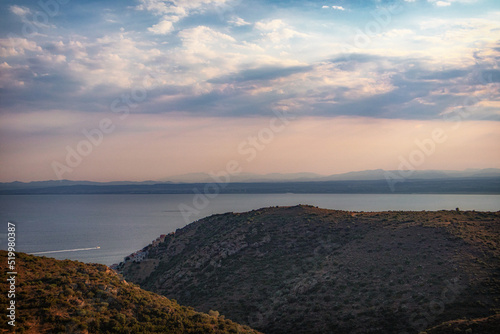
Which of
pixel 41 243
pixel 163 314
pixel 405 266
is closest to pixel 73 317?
pixel 163 314

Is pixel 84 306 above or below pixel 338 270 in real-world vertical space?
above

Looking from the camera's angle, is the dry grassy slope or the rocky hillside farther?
the dry grassy slope

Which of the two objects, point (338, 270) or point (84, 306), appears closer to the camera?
point (84, 306)

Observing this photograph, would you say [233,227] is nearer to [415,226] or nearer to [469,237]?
[415,226]
